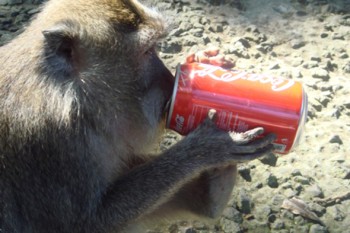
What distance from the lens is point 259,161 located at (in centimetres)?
376

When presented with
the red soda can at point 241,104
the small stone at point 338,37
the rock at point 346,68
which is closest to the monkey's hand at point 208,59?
the red soda can at point 241,104

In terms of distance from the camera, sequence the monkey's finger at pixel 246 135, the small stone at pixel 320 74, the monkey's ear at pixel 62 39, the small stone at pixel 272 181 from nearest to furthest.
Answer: the monkey's ear at pixel 62 39 < the monkey's finger at pixel 246 135 < the small stone at pixel 272 181 < the small stone at pixel 320 74

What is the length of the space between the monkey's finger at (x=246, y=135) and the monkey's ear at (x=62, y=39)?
82cm

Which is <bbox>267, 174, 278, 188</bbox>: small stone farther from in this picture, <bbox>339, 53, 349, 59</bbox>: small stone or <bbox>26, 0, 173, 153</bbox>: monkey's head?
<bbox>339, 53, 349, 59</bbox>: small stone

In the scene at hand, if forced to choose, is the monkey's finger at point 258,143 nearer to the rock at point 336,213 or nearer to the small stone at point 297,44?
the rock at point 336,213

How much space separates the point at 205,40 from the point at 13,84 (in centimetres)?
208

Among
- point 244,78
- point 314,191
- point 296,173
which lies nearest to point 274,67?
point 296,173

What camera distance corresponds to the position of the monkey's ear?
265 cm

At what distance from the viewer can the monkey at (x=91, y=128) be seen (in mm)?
2719

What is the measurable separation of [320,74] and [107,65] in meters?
1.96

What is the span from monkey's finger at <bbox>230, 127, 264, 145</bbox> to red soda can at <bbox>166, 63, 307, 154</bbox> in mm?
24

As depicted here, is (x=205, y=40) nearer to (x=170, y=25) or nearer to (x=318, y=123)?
(x=318, y=123)

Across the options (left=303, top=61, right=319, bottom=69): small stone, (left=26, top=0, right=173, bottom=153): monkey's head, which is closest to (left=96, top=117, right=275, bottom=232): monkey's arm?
(left=26, top=0, right=173, bottom=153): monkey's head

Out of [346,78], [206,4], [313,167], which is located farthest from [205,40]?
[313,167]
